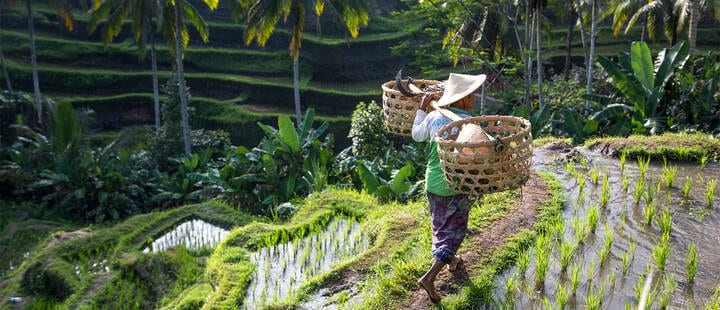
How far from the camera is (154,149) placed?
16.2m

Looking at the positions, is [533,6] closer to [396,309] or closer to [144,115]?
[396,309]

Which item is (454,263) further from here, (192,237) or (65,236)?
(65,236)

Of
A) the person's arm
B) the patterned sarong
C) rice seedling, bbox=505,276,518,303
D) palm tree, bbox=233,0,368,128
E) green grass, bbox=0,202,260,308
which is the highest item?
palm tree, bbox=233,0,368,128

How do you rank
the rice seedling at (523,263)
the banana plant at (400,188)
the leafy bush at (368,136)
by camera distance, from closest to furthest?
the rice seedling at (523,263)
the banana plant at (400,188)
the leafy bush at (368,136)

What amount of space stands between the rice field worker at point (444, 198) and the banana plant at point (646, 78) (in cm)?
564

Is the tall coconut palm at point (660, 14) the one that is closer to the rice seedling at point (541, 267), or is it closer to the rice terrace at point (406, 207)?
the rice terrace at point (406, 207)

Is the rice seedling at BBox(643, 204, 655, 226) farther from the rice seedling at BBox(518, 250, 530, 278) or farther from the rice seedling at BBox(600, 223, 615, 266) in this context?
the rice seedling at BBox(518, 250, 530, 278)

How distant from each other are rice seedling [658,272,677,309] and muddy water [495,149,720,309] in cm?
1

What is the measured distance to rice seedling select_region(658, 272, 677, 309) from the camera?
340 centimetres

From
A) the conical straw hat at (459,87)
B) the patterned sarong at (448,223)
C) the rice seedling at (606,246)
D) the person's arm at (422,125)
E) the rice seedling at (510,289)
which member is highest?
the conical straw hat at (459,87)

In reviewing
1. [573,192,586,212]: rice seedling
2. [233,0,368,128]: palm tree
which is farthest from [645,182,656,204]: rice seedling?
[233,0,368,128]: palm tree

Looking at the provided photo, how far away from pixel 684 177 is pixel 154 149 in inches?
509

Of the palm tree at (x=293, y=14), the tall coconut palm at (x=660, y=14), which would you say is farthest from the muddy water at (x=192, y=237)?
the tall coconut palm at (x=660, y=14)

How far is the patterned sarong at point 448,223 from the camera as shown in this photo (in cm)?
365
